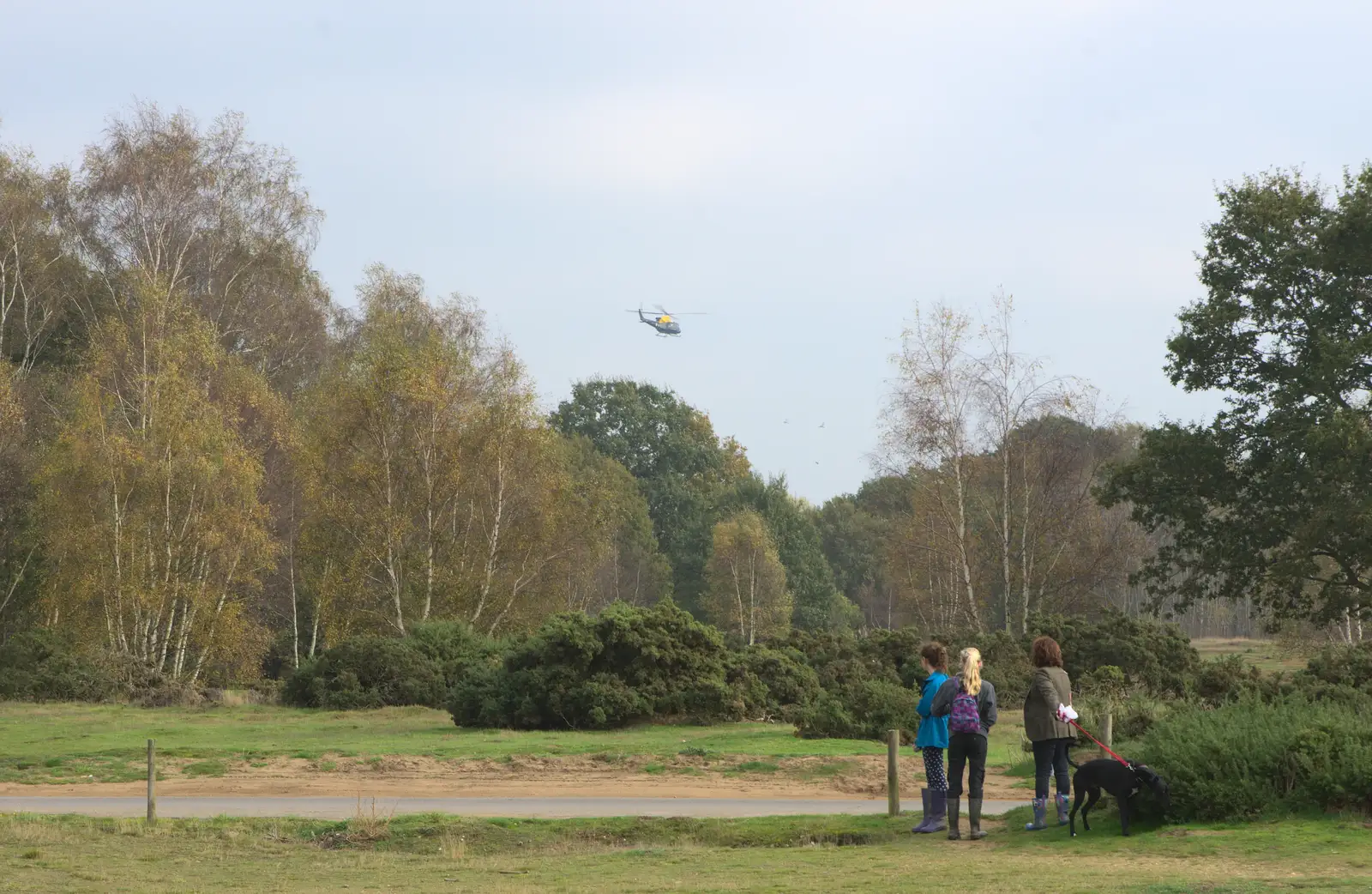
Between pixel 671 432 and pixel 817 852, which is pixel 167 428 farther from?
pixel 671 432

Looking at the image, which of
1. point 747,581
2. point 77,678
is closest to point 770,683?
point 77,678

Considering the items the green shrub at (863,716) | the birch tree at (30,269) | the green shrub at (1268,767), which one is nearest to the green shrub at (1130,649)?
the green shrub at (863,716)

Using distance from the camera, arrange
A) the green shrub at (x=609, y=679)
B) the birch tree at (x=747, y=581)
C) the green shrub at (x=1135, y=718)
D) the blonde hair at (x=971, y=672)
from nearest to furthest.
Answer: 1. the blonde hair at (x=971, y=672)
2. the green shrub at (x=1135, y=718)
3. the green shrub at (x=609, y=679)
4. the birch tree at (x=747, y=581)

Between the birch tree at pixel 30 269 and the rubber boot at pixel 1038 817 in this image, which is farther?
the birch tree at pixel 30 269

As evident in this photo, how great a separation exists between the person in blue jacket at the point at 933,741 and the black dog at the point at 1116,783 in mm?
1312

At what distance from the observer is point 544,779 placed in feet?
73.1

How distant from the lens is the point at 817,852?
13.7 m

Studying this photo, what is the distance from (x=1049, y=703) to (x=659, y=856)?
3981 mm

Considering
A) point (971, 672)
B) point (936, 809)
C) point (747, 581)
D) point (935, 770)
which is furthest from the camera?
point (747, 581)

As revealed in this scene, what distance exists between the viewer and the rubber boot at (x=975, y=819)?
13.8 metres

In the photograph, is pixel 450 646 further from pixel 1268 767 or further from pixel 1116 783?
pixel 1268 767

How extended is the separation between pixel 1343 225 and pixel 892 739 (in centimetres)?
2280

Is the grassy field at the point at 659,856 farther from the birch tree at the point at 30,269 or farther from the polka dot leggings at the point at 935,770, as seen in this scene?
the birch tree at the point at 30,269

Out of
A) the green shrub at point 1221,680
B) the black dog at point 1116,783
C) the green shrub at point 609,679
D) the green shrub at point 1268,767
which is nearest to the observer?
the black dog at point 1116,783
